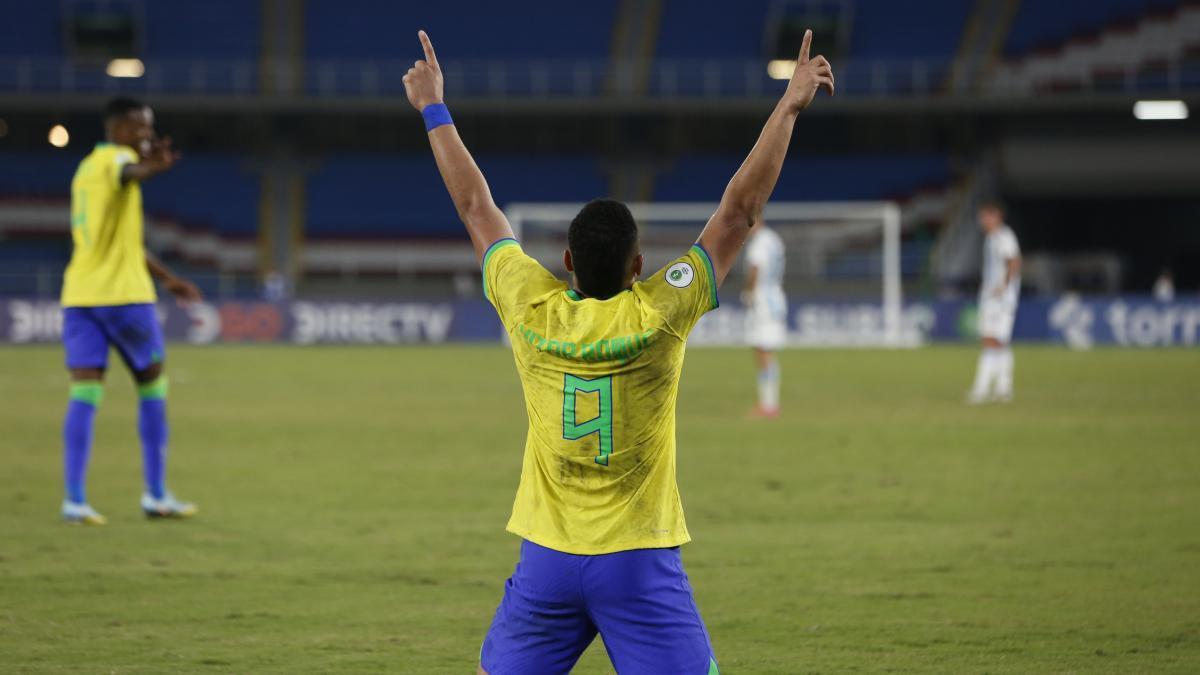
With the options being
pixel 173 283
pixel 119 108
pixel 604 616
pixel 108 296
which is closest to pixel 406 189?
pixel 173 283

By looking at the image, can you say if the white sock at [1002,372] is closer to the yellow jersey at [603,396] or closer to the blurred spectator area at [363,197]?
the yellow jersey at [603,396]

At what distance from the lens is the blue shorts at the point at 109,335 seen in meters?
8.19

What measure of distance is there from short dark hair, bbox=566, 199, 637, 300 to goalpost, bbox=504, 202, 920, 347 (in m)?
29.7

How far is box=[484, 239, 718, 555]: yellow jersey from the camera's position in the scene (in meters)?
3.53

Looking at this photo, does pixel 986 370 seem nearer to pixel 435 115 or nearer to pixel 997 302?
pixel 997 302

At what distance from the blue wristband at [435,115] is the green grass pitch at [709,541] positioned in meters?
2.17

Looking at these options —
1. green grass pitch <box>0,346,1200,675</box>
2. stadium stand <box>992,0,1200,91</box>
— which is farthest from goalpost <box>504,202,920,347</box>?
green grass pitch <box>0,346,1200,675</box>

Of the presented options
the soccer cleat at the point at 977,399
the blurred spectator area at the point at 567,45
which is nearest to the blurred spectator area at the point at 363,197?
the blurred spectator area at the point at 567,45

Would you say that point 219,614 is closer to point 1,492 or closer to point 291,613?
point 291,613

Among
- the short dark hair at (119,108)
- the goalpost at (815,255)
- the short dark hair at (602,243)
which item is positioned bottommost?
the short dark hair at (602,243)

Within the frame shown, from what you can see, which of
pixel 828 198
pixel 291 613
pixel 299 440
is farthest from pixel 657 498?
pixel 828 198

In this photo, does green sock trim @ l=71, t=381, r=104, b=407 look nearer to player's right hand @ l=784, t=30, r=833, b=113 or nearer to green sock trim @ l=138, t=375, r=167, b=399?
green sock trim @ l=138, t=375, r=167, b=399

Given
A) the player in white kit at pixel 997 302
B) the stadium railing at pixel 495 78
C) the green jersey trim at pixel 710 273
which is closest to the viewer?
the green jersey trim at pixel 710 273

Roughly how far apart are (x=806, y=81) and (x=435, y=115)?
1.02 metres
